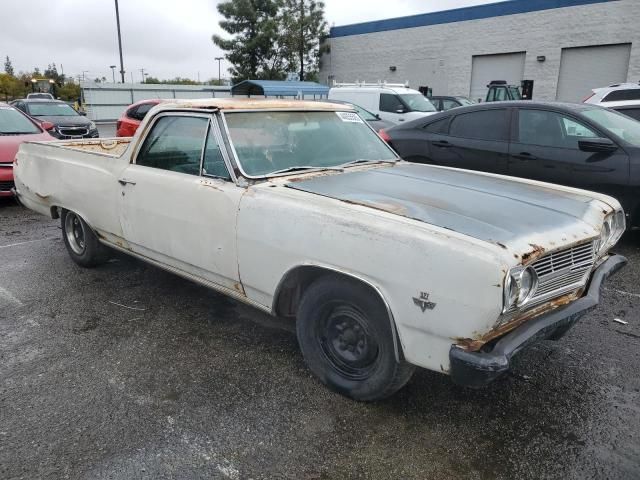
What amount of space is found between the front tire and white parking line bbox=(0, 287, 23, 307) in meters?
2.70

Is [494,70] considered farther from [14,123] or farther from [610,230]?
[610,230]

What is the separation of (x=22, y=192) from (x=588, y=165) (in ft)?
19.5

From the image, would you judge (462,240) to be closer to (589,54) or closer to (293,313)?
(293,313)

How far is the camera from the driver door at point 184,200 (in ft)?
10.8

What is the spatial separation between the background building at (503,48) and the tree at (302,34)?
171 cm

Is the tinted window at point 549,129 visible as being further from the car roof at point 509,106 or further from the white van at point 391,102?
the white van at point 391,102

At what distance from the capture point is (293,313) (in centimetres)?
323

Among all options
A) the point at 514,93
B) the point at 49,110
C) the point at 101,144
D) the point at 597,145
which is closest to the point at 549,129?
the point at 597,145

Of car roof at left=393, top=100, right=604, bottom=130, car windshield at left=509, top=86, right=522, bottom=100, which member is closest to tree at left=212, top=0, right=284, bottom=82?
car windshield at left=509, top=86, right=522, bottom=100

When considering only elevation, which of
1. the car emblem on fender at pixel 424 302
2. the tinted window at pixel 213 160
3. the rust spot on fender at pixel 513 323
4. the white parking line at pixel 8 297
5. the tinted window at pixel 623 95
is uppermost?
the tinted window at pixel 623 95

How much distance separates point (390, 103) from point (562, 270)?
12.7 m

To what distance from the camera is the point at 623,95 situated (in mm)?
10703

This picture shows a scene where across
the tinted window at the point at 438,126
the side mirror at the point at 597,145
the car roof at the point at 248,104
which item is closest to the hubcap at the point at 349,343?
the car roof at the point at 248,104

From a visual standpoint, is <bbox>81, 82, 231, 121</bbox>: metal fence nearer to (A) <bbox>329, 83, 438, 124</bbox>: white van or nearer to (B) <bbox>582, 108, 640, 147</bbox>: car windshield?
(A) <bbox>329, 83, 438, 124</bbox>: white van
